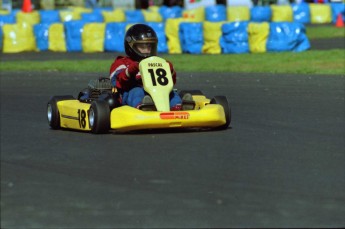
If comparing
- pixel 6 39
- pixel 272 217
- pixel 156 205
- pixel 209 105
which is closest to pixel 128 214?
pixel 156 205

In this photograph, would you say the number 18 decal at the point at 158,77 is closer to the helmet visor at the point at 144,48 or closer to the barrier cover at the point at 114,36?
the helmet visor at the point at 144,48

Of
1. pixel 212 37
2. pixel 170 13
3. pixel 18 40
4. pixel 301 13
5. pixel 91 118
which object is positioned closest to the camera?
pixel 91 118

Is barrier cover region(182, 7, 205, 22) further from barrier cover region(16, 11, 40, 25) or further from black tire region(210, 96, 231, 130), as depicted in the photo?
black tire region(210, 96, 231, 130)

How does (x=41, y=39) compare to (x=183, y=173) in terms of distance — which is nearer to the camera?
(x=183, y=173)

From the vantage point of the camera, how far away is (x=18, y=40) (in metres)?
25.2

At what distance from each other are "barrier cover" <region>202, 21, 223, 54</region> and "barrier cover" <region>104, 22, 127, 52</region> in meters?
1.92

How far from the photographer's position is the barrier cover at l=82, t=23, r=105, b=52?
79.8ft

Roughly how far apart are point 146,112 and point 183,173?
1988mm

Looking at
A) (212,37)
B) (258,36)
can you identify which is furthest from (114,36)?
(258,36)

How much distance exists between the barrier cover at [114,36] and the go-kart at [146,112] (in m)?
13.4

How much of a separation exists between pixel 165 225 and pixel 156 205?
0.52m

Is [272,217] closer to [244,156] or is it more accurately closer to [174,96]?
[244,156]

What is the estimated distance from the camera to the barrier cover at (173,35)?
23359 mm

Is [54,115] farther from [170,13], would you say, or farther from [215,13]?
[170,13]
